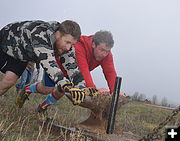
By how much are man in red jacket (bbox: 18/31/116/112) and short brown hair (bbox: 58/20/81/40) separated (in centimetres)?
74

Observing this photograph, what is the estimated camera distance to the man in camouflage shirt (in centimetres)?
281

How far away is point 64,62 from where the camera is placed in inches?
142

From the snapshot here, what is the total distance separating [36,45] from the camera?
9.46ft

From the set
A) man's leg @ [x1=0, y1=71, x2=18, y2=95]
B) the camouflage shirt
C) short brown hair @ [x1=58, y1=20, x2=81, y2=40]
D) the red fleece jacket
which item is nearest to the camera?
the camouflage shirt

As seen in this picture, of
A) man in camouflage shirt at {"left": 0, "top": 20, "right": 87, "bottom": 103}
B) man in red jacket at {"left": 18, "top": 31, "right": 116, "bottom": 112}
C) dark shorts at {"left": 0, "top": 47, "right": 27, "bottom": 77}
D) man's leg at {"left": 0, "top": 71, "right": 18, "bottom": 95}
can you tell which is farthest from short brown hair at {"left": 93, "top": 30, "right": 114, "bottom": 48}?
man's leg at {"left": 0, "top": 71, "right": 18, "bottom": 95}

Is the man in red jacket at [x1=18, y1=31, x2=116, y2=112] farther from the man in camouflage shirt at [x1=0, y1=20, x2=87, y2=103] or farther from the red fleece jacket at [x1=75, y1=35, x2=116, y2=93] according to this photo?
the man in camouflage shirt at [x1=0, y1=20, x2=87, y2=103]

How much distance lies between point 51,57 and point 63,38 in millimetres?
319

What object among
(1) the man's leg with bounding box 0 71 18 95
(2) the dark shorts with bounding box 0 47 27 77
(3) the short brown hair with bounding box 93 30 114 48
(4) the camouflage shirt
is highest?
(3) the short brown hair with bounding box 93 30 114 48

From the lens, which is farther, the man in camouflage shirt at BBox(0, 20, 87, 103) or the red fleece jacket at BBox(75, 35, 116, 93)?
the red fleece jacket at BBox(75, 35, 116, 93)

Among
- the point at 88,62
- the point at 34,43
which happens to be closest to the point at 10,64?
the point at 34,43

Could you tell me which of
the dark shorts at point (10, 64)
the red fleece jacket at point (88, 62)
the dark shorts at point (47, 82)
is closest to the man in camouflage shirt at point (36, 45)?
the dark shorts at point (10, 64)

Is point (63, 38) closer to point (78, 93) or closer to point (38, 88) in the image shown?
point (78, 93)

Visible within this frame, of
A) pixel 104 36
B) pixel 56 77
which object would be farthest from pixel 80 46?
pixel 56 77

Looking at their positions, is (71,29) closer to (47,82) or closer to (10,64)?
(10,64)
